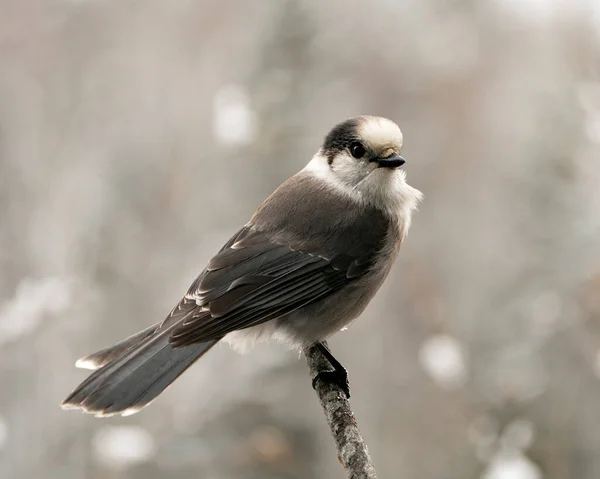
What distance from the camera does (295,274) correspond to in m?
3.30

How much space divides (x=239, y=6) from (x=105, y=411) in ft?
12.5

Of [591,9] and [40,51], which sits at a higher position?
[40,51]

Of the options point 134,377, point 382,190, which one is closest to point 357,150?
point 382,190

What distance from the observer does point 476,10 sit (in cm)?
577

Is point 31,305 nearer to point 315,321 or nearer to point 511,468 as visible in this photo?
point 315,321

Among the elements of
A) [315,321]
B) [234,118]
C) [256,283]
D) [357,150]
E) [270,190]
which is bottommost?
[315,321]

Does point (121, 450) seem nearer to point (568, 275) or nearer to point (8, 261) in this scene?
point (8, 261)

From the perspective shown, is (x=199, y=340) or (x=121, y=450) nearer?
(x=199, y=340)

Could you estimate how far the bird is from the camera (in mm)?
3045

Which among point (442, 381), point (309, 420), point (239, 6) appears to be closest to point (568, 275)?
point (442, 381)

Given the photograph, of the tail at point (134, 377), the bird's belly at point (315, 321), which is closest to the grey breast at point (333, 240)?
the bird's belly at point (315, 321)

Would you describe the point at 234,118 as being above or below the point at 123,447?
above

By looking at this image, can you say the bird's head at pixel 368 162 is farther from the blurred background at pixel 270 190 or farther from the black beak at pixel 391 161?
the blurred background at pixel 270 190

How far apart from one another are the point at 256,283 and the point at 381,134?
0.73 metres
